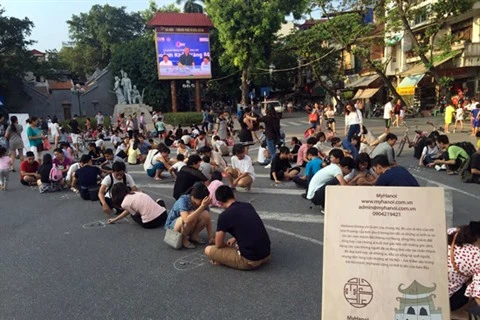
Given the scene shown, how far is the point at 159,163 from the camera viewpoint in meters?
10.9

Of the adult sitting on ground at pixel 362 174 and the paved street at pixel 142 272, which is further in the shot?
the adult sitting on ground at pixel 362 174

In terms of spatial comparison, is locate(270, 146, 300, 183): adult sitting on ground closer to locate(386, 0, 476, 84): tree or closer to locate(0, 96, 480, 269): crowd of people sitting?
locate(0, 96, 480, 269): crowd of people sitting

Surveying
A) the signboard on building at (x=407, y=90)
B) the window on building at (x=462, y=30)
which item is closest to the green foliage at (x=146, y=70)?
the signboard on building at (x=407, y=90)

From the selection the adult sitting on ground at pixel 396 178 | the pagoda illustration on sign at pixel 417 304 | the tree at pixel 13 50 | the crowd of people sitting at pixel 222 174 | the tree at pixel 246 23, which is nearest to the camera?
the pagoda illustration on sign at pixel 417 304

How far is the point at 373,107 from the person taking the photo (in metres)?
33.3

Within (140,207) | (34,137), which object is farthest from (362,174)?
(34,137)

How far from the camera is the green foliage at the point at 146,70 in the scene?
132 ft

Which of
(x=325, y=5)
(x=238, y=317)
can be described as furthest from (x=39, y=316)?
(x=325, y=5)

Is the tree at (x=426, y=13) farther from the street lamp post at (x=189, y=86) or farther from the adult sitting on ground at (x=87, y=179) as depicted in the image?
the street lamp post at (x=189, y=86)

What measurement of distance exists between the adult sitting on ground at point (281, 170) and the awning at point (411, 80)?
21917 mm

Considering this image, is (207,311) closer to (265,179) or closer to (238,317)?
(238,317)

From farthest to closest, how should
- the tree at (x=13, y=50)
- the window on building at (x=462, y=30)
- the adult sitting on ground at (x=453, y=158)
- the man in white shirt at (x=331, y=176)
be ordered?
the tree at (x=13, y=50) → the window on building at (x=462, y=30) → the adult sitting on ground at (x=453, y=158) → the man in white shirt at (x=331, y=176)

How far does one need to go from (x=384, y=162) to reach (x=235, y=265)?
293cm

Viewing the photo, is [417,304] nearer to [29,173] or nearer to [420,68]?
[29,173]
